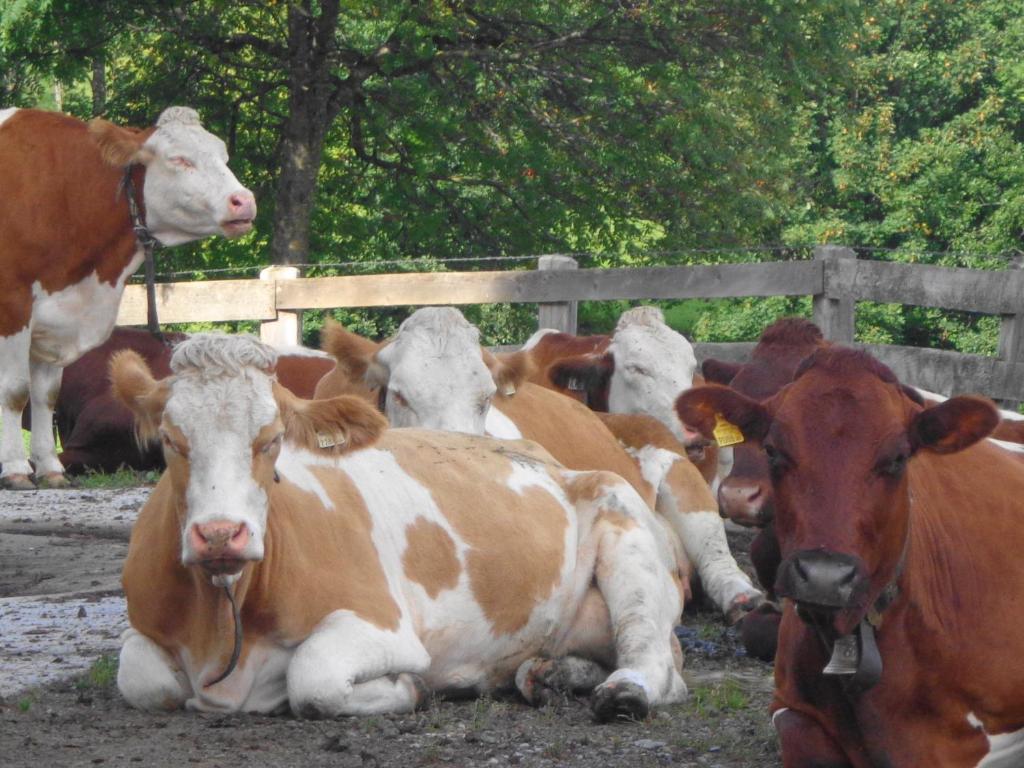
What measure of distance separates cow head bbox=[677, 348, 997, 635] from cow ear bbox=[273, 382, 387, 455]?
161cm

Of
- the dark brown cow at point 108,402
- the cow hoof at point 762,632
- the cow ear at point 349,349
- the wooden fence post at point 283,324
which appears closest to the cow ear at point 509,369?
the cow ear at point 349,349

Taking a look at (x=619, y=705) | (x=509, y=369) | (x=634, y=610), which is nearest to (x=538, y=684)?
(x=634, y=610)

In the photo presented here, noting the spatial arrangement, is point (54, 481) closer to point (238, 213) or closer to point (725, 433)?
point (238, 213)

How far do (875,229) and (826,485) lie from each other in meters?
25.8

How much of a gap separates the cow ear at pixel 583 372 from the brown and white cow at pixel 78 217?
290cm

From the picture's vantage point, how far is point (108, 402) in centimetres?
1238

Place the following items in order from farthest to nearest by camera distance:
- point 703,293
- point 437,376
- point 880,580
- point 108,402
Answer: point 703,293 < point 108,402 < point 437,376 < point 880,580

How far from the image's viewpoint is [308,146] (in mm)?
18812

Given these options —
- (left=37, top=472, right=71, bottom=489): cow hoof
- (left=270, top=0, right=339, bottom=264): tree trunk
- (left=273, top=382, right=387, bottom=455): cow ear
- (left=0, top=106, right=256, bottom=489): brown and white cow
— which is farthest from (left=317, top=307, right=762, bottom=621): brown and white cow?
(left=270, top=0, right=339, bottom=264): tree trunk

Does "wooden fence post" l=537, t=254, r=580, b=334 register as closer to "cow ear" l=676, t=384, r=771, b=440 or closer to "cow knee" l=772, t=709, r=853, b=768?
"cow ear" l=676, t=384, r=771, b=440

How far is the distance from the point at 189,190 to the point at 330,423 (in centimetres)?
648

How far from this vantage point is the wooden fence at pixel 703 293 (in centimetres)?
1177

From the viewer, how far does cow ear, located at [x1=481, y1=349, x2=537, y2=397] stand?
26.5 feet

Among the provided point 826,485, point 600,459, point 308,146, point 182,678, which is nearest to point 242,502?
point 182,678
